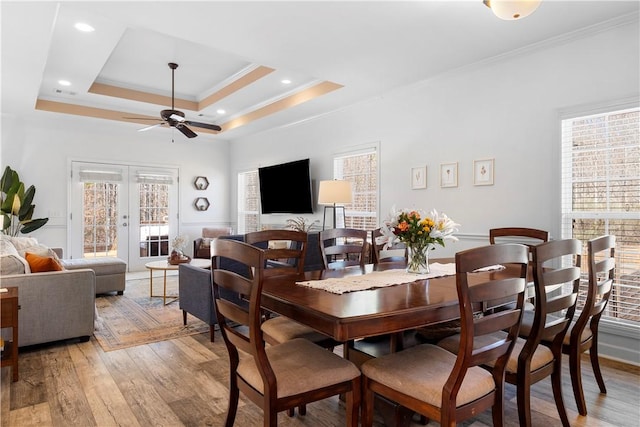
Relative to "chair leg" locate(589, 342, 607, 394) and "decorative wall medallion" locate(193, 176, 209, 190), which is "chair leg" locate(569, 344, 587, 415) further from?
"decorative wall medallion" locate(193, 176, 209, 190)

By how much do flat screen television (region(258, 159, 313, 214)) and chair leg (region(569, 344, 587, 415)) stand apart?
431cm

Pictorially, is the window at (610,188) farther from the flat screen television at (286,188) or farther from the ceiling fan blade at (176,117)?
the ceiling fan blade at (176,117)

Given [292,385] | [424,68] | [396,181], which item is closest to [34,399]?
[292,385]

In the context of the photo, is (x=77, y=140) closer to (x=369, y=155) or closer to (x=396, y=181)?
(x=369, y=155)

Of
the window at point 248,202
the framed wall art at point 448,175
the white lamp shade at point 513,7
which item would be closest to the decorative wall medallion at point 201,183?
the window at point 248,202

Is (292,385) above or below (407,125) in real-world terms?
below

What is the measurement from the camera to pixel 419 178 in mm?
4488

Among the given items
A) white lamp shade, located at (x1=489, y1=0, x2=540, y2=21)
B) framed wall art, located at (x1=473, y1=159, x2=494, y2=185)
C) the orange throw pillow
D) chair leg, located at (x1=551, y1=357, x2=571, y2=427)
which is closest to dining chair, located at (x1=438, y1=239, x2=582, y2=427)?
chair leg, located at (x1=551, y1=357, x2=571, y2=427)

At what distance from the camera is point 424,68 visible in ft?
13.3

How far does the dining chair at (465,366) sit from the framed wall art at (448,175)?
271 cm

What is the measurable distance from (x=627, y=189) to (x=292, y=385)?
3053mm

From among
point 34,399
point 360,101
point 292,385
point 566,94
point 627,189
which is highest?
point 360,101

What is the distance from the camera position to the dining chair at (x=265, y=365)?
58.4 inches

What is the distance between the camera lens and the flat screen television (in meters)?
6.12
